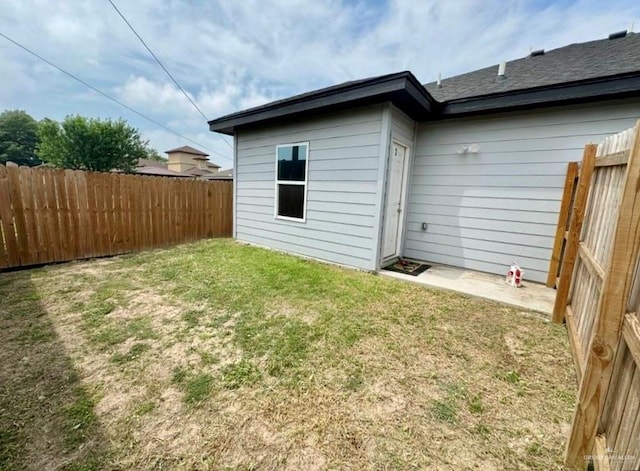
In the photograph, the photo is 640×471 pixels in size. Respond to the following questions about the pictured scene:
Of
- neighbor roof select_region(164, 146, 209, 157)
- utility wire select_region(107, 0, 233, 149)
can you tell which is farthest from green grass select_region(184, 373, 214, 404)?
neighbor roof select_region(164, 146, 209, 157)

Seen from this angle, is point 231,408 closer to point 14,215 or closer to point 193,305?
point 193,305

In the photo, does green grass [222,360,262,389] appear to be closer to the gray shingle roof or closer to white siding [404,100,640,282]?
white siding [404,100,640,282]

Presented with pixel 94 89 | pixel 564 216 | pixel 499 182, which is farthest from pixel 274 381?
pixel 94 89

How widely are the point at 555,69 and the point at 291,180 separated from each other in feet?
15.7

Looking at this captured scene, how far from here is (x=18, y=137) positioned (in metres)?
38.1

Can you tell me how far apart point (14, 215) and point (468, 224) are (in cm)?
723

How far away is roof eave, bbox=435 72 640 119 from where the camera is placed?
3025 millimetres

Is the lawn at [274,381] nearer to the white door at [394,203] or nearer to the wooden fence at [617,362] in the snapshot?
the wooden fence at [617,362]

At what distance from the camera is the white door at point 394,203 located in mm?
4266

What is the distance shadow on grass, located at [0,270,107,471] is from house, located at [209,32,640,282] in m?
3.58

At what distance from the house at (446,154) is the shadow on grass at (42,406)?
3.58 metres

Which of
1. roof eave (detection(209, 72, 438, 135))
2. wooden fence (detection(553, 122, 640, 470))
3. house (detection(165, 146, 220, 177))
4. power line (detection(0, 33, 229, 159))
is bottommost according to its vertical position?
wooden fence (detection(553, 122, 640, 470))

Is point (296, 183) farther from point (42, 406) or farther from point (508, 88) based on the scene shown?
point (42, 406)

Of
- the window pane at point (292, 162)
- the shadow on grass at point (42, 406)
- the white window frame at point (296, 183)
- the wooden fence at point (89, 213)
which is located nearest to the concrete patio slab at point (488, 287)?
the white window frame at point (296, 183)
